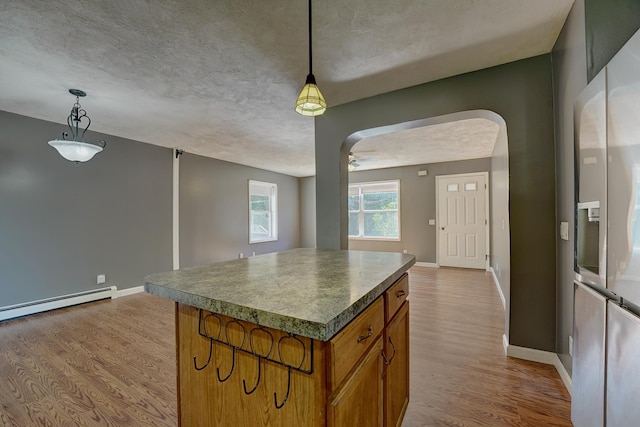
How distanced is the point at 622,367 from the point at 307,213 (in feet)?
24.1

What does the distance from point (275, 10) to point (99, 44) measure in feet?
4.32

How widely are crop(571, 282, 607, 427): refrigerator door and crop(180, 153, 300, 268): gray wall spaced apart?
17.0 ft

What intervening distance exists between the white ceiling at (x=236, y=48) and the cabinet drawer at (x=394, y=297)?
1597mm

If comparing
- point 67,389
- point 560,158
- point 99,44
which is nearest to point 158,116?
point 99,44

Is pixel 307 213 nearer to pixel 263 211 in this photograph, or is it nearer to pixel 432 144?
pixel 263 211

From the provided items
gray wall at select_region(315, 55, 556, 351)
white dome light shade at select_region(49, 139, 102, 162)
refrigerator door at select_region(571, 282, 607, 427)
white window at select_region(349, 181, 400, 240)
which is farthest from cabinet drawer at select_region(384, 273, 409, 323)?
white window at select_region(349, 181, 400, 240)

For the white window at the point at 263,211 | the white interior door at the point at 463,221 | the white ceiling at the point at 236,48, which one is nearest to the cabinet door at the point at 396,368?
the white ceiling at the point at 236,48

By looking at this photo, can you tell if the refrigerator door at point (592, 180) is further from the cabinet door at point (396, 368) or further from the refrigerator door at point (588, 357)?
the cabinet door at point (396, 368)

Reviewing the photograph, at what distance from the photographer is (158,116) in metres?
3.23

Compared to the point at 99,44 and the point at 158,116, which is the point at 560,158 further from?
the point at 158,116

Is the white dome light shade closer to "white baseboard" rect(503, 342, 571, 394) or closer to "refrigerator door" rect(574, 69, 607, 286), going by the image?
"refrigerator door" rect(574, 69, 607, 286)

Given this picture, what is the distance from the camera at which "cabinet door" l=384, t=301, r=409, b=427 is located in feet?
3.85

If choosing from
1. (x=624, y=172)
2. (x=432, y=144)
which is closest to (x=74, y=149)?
(x=624, y=172)

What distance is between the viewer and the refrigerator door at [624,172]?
752 mm
